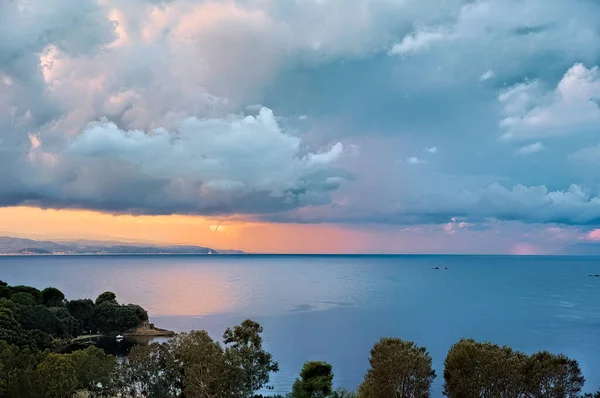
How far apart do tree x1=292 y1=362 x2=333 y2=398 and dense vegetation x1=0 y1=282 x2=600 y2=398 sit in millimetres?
92

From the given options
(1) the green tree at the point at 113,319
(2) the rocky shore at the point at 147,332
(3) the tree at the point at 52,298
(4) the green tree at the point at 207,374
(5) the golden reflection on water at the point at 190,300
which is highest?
(4) the green tree at the point at 207,374

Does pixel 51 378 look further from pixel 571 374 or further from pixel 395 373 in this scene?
pixel 571 374

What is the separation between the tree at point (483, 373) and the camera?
33000mm

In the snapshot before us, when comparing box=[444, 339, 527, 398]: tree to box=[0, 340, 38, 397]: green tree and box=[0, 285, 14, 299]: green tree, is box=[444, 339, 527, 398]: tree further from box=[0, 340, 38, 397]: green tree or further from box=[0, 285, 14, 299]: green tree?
box=[0, 285, 14, 299]: green tree

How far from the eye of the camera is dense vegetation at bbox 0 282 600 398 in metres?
33.3

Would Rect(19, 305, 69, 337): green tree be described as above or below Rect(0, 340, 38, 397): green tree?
below

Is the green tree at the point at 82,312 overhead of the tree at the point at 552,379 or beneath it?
beneath

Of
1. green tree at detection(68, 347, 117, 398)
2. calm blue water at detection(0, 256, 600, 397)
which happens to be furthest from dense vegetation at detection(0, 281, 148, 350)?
green tree at detection(68, 347, 117, 398)

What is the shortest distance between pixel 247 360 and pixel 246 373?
288 centimetres

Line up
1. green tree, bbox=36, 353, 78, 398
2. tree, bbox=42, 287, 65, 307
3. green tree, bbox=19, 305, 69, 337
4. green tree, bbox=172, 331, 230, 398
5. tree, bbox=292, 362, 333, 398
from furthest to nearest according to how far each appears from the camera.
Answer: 1. tree, bbox=42, 287, 65, 307
2. green tree, bbox=19, 305, 69, 337
3. tree, bbox=292, 362, 333, 398
4. green tree, bbox=36, 353, 78, 398
5. green tree, bbox=172, 331, 230, 398

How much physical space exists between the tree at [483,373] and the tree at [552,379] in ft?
2.40

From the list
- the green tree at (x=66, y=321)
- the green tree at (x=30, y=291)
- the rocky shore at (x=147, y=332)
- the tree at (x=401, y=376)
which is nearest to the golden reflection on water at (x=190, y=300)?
the rocky shore at (x=147, y=332)

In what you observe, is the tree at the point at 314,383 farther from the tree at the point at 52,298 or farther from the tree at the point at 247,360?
the tree at the point at 52,298

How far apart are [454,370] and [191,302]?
122874 mm
